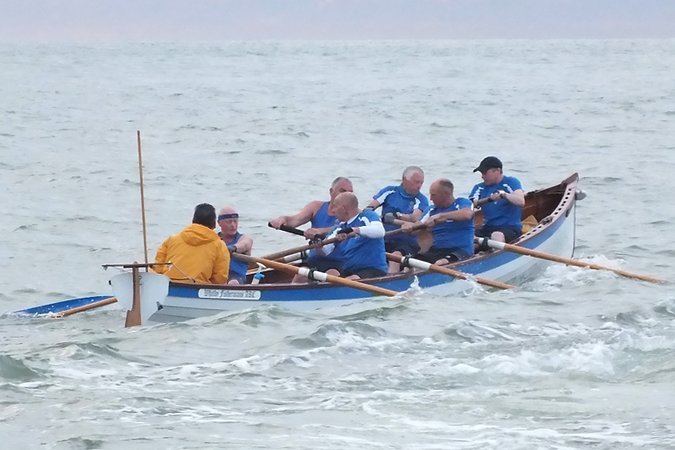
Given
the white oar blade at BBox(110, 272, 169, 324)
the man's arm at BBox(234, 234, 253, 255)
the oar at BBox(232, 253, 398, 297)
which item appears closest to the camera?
the white oar blade at BBox(110, 272, 169, 324)

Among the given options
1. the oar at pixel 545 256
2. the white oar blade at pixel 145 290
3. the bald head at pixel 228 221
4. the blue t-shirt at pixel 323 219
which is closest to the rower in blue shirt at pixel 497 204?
the oar at pixel 545 256

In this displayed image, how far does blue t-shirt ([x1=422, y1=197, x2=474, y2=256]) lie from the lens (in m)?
15.7

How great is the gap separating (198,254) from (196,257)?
0.04 meters

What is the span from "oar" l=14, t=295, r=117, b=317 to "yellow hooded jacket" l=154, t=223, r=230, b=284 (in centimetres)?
119

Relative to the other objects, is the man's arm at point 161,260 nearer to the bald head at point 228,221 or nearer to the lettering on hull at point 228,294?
the lettering on hull at point 228,294

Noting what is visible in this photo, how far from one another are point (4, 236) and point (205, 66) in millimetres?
77069

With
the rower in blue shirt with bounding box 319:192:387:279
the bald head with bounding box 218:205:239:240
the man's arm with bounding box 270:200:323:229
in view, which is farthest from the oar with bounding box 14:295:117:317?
the rower in blue shirt with bounding box 319:192:387:279

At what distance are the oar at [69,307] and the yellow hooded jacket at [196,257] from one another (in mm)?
1187

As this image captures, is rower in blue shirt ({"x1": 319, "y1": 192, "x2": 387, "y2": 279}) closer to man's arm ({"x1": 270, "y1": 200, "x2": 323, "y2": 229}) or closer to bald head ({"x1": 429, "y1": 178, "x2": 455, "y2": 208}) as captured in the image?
man's arm ({"x1": 270, "y1": 200, "x2": 323, "y2": 229})

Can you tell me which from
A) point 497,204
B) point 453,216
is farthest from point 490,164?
point 453,216

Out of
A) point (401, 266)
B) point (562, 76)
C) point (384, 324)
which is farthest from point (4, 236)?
point (562, 76)

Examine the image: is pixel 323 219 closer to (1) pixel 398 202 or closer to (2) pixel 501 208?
(1) pixel 398 202

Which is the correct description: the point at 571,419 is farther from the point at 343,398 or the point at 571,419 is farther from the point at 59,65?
the point at 59,65

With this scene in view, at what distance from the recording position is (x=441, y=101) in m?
57.1
